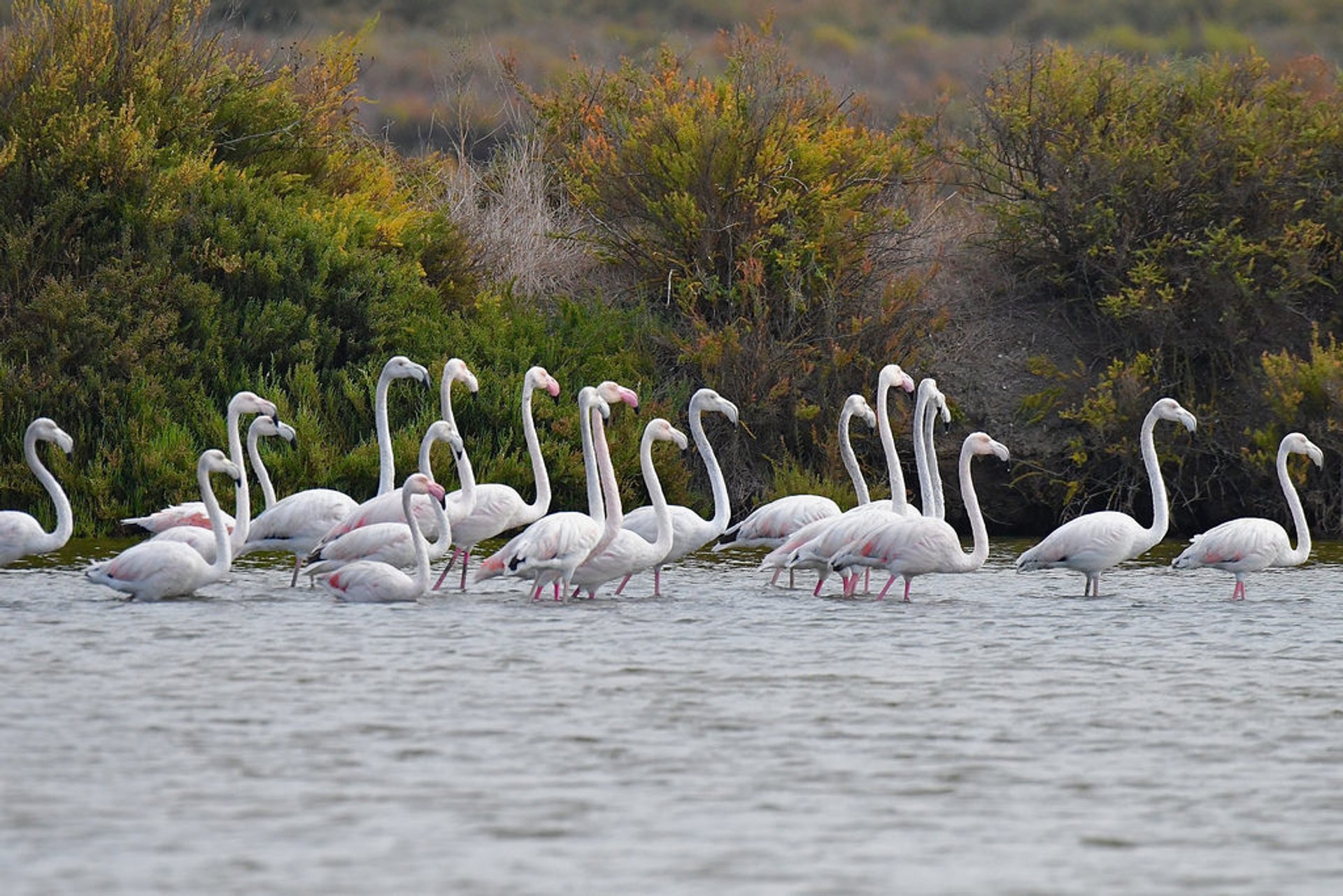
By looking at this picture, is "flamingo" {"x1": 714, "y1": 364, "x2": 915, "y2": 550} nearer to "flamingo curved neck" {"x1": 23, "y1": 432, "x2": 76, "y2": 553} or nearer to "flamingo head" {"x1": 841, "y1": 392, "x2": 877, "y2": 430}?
"flamingo head" {"x1": 841, "y1": 392, "x2": 877, "y2": 430}

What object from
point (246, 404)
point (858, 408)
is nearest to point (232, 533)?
point (246, 404)

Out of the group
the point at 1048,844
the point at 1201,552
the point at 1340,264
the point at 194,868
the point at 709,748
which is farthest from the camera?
the point at 1340,264

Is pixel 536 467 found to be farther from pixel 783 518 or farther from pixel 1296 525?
pixel 1296 525

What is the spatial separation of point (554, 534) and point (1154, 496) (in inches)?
171

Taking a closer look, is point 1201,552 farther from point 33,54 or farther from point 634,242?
point 33,54

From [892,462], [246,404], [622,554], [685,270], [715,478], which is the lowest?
[622,554]

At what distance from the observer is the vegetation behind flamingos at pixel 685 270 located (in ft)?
59.5

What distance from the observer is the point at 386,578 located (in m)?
11.9

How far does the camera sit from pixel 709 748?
25.6ft

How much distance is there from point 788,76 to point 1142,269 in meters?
3.89

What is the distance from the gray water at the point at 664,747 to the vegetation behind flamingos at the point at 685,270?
5816 mm

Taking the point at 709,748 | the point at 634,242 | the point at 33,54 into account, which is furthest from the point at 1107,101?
the point at 709,748

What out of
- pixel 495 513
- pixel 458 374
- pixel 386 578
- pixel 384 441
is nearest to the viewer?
pixel 386 578

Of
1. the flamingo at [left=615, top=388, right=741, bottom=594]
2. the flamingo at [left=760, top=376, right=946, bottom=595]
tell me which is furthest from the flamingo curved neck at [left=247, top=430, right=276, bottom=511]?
the flamingo at [left=760, top=376, right=946, bottom=595]
